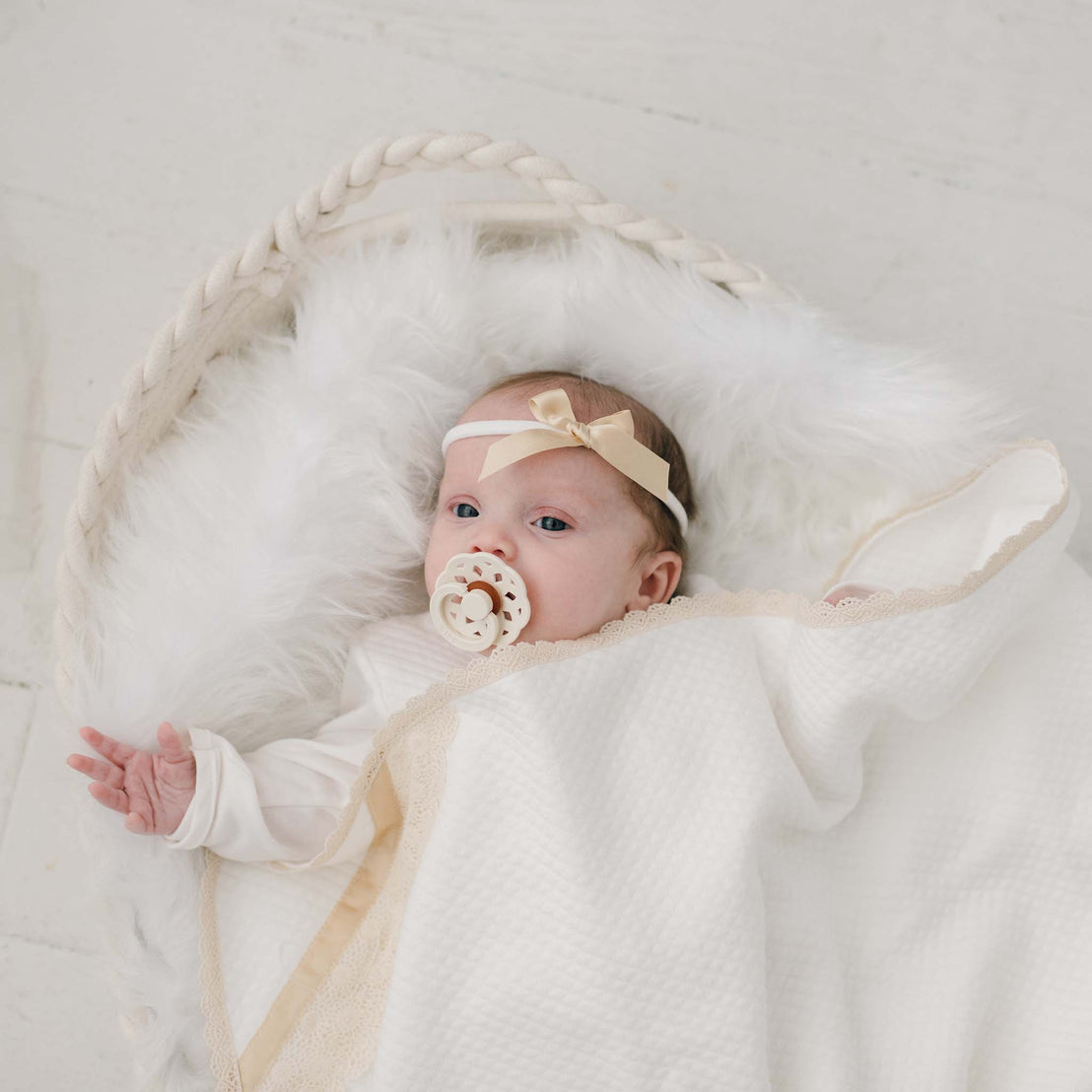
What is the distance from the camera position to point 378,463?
142cm

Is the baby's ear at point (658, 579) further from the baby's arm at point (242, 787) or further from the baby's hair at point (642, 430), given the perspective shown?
the baby's arm at point (242, 787)

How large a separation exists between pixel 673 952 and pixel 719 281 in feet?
2.73

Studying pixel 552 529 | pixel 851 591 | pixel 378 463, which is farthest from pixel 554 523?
pixel 851 591

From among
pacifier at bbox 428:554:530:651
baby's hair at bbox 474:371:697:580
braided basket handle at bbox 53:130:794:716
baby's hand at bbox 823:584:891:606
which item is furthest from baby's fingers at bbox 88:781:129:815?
baby's hand at bbox 823:584:891:606

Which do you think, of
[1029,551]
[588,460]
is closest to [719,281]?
[588,460]

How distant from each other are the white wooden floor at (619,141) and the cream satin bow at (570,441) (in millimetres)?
582

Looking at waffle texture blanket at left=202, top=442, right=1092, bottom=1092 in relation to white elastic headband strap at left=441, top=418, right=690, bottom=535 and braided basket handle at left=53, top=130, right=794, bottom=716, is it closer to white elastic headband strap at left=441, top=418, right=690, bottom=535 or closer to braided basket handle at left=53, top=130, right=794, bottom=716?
white elastic headband strap at left=441, top=418, right=690, bottom=535

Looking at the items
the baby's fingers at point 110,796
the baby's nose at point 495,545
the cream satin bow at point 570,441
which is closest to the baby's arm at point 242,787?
the baby's fingers at point 110,796

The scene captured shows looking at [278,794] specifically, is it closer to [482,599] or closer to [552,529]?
[482,599]

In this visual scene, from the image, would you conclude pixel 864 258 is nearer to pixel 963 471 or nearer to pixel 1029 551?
pixel 963 471

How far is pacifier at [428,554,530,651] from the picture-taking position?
128 cm

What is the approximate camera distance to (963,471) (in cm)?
145

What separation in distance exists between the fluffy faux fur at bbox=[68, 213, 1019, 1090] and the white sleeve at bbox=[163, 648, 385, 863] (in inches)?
2.7

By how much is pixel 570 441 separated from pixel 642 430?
17cm
